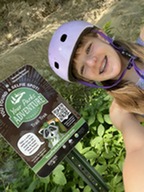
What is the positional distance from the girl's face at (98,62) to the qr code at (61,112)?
26cm

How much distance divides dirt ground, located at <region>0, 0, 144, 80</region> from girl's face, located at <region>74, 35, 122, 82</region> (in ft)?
6.27

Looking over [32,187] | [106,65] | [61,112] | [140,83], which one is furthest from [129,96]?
[32,187]

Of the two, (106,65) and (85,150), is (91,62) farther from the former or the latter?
(85,150)

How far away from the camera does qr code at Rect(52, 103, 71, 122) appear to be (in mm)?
2779

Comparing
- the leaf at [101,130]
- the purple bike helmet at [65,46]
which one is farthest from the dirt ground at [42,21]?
the purple bike helmet at [65,46]

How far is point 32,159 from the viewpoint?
264cm

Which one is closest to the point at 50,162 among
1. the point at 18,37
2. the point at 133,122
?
the point at 133,122

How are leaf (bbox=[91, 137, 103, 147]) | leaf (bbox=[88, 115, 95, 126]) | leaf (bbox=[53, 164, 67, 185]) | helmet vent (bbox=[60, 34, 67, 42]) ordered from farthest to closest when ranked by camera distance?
leaf (bbox=[88, 115, 95, 126]) → leaf (bbox=[91, 137, 103, 147]) → leaf (bbox=[53, 164, 67, 185]) → helmet vent (bbox=[60, 34, 67, 42])

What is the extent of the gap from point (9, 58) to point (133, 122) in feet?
9.31

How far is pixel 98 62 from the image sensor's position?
2744 mm

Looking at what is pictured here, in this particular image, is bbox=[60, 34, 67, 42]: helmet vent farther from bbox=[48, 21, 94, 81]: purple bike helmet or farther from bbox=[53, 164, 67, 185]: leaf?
bbox=[53, 164, 67, 185]: leaf

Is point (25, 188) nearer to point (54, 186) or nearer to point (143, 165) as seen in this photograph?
point (54, 186)

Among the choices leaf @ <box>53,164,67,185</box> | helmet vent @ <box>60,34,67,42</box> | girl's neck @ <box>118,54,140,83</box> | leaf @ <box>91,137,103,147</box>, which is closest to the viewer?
girl's neck @ <box>118,54,140,83</box>

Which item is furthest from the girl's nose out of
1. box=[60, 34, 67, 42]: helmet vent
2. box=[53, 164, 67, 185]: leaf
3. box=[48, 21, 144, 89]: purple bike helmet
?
box=[53, 164, 67, 185]: leaf
